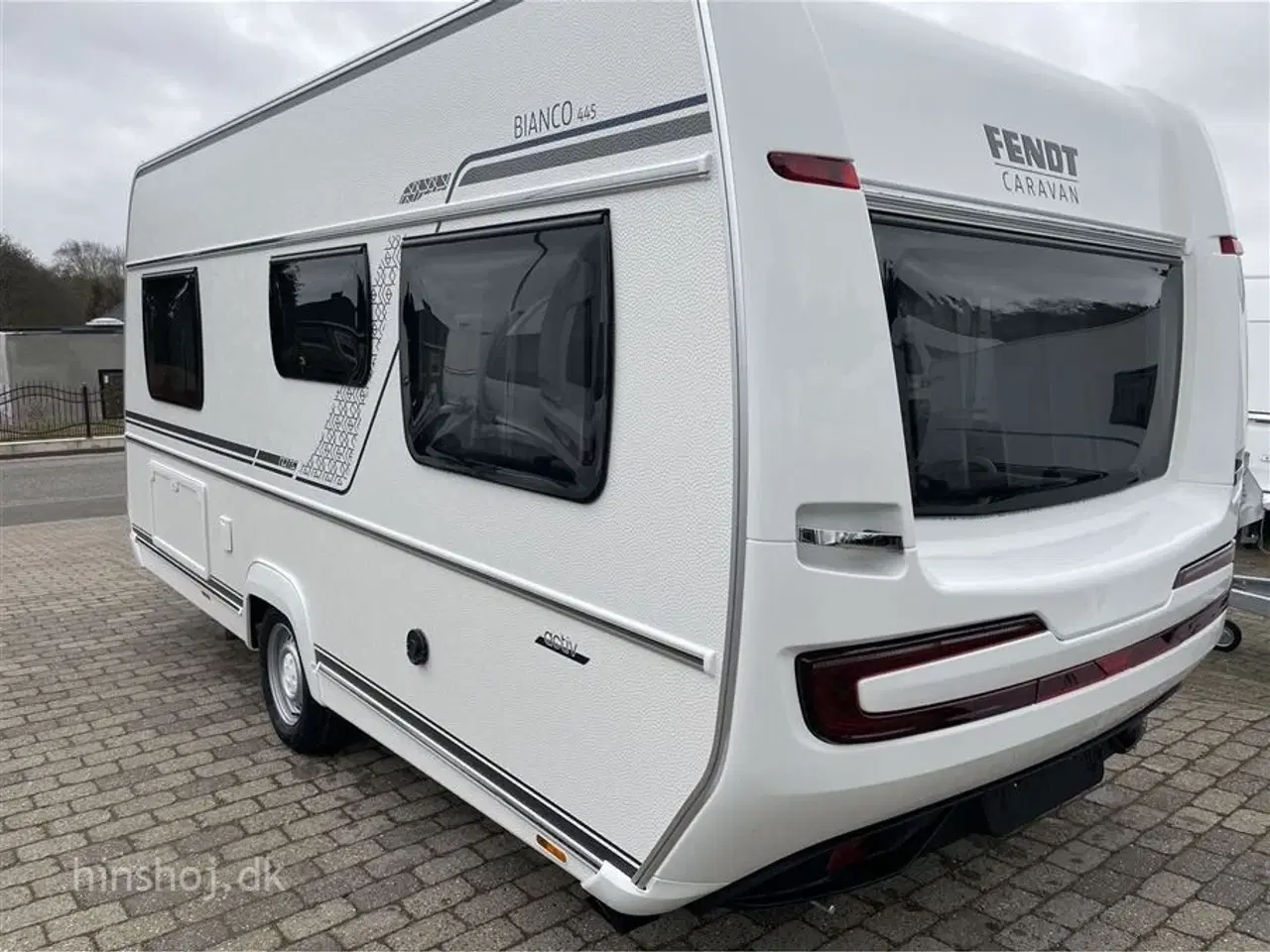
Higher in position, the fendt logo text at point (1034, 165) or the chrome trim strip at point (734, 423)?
the fendt logo text at point (1034, 165)

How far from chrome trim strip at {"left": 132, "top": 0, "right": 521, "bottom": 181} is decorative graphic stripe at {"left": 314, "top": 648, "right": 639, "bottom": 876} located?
2168 millimetres

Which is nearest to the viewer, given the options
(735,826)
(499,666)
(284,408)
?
(735,826)

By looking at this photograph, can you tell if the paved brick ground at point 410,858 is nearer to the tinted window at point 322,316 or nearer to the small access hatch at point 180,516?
the small access hatch at point 180,516

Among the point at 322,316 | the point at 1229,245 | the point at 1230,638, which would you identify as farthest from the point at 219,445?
the point at 1230,638

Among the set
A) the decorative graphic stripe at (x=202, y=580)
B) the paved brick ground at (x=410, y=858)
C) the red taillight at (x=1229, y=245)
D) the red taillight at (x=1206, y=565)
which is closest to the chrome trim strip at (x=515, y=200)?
the decorative graphic stripe at (x=202, y=580)

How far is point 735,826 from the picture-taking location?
217 centimetres

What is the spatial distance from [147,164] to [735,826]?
5.32m

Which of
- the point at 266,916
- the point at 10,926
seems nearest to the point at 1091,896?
the point at 266,916

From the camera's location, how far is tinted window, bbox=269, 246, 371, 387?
354 cm

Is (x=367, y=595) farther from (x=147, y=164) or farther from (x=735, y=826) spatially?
(x=147, y=164)

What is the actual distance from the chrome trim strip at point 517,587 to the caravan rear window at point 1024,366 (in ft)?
2.35

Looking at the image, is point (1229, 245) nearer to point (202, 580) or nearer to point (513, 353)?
point (513, 353)

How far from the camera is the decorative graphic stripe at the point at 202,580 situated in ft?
15.8

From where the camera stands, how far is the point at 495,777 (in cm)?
290
